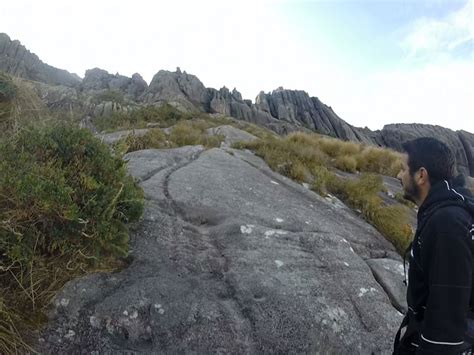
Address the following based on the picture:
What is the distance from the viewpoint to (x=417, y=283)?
7.66 feet

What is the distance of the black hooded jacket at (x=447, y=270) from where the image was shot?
1.97 m

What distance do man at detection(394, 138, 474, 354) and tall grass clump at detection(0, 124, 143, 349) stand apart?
2.53 meters

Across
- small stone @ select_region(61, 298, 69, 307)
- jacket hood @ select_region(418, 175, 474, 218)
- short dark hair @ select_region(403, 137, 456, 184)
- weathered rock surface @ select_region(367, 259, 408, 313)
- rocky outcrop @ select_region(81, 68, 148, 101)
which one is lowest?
small stone @ select_region(61, 298, 69, 307)

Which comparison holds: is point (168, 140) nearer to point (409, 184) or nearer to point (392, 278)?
point (392, 278)

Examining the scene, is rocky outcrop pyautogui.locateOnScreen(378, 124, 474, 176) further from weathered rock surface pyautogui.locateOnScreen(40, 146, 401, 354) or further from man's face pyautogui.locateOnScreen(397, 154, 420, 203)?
man's face pyautogui.locateOnScreen(397, 154, 420, 203)

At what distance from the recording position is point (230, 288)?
3.47m

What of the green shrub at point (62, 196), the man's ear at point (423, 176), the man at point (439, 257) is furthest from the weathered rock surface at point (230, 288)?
the man's ear at point (423, 176)

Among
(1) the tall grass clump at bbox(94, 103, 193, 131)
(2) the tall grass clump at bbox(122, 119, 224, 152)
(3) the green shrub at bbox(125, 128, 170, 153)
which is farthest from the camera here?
(1) the tall grass clump at bbox(94, 103, 193, 131)

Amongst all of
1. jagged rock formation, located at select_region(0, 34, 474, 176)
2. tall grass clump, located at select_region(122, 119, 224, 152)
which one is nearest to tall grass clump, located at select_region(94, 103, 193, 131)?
tall grass clump, located at select_region(122, 119, 224, 152)

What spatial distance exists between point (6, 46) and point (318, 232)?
236 ft

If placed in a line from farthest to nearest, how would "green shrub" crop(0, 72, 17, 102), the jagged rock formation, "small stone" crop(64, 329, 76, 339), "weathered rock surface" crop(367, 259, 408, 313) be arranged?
the jagged rock formation → "green shrub" crop(0, 72, 17, 102) → "weathered rock surface" crop(367, 259, 408, 313) → "small stone" crop(64, 329, 76, 339)

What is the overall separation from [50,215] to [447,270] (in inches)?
117

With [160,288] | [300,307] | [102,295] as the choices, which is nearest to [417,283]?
[300,307]

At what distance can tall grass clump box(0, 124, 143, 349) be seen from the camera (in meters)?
2.72
